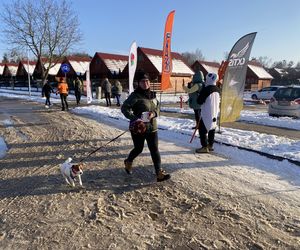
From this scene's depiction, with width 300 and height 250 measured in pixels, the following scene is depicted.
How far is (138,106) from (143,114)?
6.3 inches

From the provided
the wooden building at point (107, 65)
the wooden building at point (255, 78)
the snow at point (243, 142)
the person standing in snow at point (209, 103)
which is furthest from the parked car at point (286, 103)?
the wooden building at point (255, 78)

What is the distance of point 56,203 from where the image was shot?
428cm

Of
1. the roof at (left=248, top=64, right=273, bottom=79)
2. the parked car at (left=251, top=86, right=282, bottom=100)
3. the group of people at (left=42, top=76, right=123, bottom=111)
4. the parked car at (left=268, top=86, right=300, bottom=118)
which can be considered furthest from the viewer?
the roof at (left=248, top=64, right=273, bottom=79)

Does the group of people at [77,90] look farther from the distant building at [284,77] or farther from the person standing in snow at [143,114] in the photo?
the distant building at [284,77]

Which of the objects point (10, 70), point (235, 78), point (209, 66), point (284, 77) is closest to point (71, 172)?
point (235, 78)

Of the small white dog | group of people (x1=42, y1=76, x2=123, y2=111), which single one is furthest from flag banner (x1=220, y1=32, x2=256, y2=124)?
group of people (x1=42, y1=76, x2=123, y2=111)

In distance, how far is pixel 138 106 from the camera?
192 inches

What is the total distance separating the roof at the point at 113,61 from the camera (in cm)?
4309

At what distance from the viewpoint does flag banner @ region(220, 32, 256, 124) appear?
27.4 ft

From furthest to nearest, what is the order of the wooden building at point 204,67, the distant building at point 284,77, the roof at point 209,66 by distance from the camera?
the distant building at point 284,77
the roof at point 209,66
the wooden building at point 204,67

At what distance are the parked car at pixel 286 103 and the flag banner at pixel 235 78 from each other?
5956 mm

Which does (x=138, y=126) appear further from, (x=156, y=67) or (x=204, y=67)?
(x=204, y=67)

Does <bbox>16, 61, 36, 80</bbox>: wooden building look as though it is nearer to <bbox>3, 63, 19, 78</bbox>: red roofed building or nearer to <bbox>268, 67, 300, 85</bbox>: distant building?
<bbox>3, 63, 19, 78</bbox>: red roofed building

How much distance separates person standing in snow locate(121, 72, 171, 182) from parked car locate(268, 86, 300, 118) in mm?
10529
